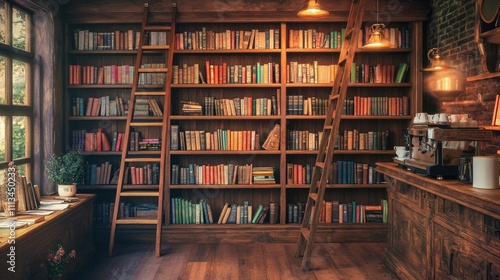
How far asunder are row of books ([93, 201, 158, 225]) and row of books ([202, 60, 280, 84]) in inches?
66.1

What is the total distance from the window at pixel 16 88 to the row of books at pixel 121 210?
41.2 inches

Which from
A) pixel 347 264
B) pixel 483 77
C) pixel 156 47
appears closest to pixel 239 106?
pixel 156 47

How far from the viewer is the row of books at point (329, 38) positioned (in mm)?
5793

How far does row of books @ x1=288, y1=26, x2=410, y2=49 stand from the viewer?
19.0 ft

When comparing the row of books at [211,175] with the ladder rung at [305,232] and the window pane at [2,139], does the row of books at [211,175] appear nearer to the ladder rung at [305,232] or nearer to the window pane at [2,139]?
the ladder rung at [305,232]

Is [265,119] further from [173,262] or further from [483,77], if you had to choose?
[483,77]

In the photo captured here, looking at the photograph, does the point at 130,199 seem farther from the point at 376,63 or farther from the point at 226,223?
the point at 376,63

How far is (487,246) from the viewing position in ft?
9.53

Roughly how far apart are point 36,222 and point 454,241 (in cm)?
310

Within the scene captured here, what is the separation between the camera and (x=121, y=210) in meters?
5.81

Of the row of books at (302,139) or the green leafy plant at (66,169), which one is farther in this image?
the row of books at (302,139)

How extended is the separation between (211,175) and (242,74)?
1278mm

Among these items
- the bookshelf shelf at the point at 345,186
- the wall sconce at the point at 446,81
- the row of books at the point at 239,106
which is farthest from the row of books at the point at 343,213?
the wall sconce at the point at 446,81

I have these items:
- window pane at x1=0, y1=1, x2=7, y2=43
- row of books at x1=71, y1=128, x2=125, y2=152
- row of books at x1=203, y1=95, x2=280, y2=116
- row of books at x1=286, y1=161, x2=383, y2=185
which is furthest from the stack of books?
window pane at x1=0, y1=1, x2=7, y2=43
